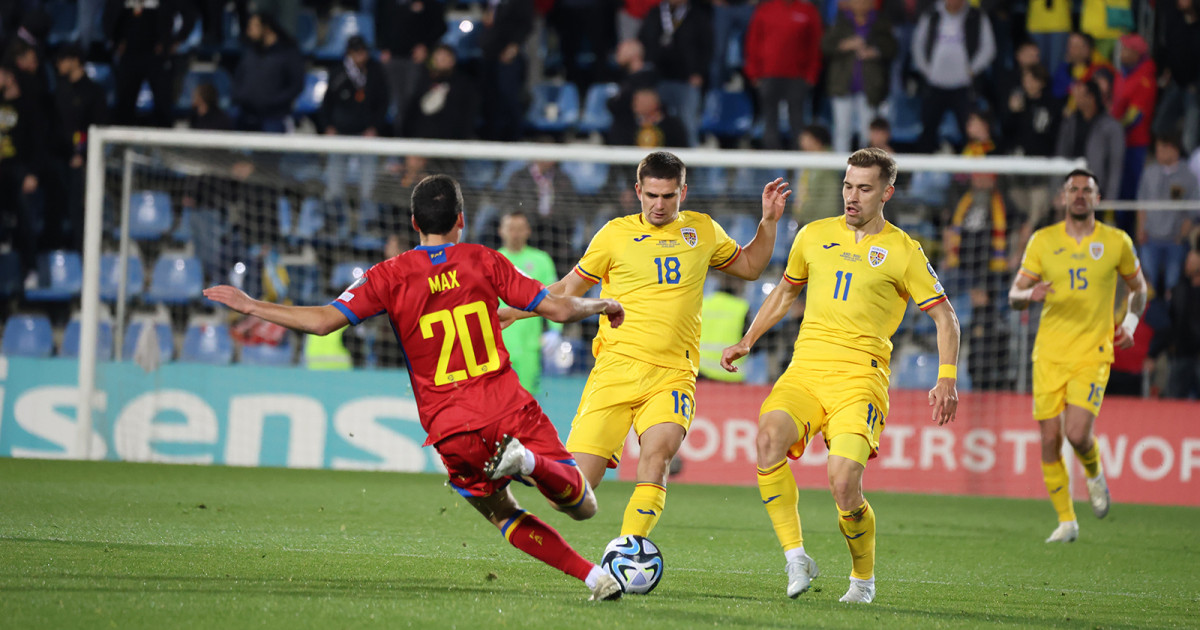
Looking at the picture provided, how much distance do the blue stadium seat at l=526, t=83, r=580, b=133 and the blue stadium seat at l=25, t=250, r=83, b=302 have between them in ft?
19.1

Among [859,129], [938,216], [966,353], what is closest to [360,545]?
[966,353]

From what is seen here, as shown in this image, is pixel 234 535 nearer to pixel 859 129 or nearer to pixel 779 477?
pixel 779 477

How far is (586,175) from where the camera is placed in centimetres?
1498

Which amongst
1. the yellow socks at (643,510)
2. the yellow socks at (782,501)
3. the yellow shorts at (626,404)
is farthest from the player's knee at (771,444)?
the yellow socks at (643,510)

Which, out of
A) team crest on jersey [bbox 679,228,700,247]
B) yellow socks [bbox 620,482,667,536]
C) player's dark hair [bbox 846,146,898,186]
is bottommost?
yellow socks [bbox 620,482,667,536]

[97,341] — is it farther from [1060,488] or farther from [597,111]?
[1060,488]

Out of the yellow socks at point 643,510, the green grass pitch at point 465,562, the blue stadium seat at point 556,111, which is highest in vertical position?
the blue stadium seat at point 556,111

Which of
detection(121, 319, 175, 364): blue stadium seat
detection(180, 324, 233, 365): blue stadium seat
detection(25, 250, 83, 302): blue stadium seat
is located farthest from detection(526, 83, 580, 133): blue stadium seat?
detection(25, 250, 83, 302): blue stadium seat

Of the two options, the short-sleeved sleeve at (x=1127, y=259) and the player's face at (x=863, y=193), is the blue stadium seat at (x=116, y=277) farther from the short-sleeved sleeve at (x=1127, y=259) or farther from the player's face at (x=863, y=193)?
the short-sleeved sleeve at (x=1127, y=259)

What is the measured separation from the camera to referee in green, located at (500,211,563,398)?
11312 millimetres

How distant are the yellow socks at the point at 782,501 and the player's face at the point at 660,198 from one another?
1.39 meters

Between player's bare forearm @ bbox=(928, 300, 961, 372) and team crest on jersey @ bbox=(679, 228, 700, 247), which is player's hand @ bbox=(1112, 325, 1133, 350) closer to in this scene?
player's bare forearm @ bbox=(928, 300, 961, 372)

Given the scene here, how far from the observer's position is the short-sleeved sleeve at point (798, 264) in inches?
257

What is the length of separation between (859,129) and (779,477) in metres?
10.0
